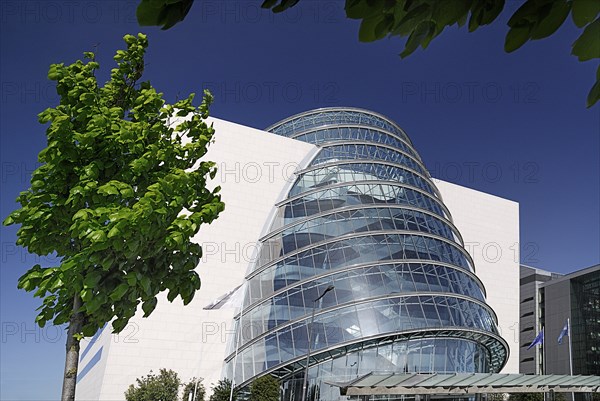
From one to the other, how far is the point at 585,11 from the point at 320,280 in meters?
31.6

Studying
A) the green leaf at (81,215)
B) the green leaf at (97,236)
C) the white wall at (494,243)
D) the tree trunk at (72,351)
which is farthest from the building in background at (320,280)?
the green leaf at (97,236)

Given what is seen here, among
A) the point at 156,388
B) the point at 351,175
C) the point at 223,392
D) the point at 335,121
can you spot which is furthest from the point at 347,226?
the point at 156,388

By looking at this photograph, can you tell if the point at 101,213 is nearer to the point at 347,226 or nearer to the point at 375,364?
the point at 375,364

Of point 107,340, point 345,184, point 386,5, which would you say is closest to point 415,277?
point 345,184

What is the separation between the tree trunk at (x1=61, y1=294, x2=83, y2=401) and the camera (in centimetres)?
873

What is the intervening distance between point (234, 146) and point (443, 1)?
40469 millimetres

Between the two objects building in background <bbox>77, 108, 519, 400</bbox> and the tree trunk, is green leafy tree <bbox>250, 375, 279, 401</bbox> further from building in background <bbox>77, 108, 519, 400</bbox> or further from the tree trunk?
the tree trunk

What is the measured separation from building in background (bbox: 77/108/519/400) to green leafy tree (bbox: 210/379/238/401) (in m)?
0.80

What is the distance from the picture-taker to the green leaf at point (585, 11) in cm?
198

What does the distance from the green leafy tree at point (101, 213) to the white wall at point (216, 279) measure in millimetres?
26941

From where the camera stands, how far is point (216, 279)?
3784 cm

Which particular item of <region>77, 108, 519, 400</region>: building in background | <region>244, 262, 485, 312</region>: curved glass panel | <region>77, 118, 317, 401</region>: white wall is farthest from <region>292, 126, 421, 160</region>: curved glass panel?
<region>244, 262, 485, 312</region>: curved glass panel

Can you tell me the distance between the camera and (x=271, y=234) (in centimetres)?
3872

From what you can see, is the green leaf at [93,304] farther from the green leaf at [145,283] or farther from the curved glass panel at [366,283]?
the curved glass panel at [366,283]
